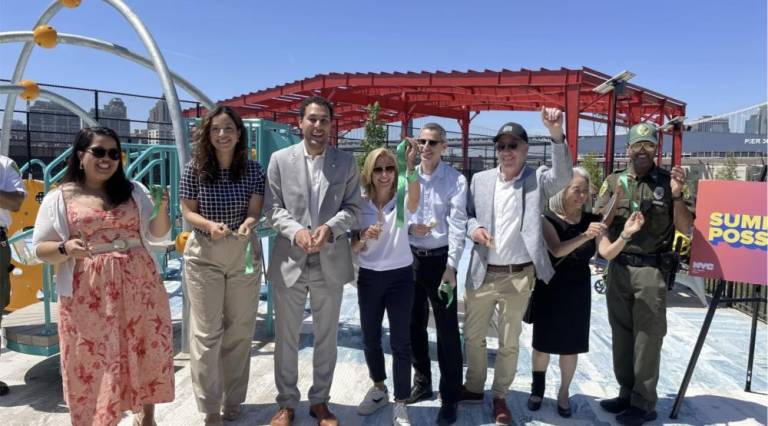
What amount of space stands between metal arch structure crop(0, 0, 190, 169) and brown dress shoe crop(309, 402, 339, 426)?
→ 2.08 meters

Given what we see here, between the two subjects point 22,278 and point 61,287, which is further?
point 22,278

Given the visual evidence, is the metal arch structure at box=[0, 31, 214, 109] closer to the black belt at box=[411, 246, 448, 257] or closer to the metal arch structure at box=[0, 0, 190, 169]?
the metal arch structure at box=[0, 0, 190, 169]

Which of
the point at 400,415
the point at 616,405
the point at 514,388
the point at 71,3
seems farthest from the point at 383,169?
the point at 71,3

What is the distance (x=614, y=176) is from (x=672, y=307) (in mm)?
3838

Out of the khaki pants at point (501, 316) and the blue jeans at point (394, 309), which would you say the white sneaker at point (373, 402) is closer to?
the blue jeans at point (394, 309)

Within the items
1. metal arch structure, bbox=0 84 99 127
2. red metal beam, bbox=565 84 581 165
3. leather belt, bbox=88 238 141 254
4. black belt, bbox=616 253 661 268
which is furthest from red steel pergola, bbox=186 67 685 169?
leather belt, bbox=88 238 141 254

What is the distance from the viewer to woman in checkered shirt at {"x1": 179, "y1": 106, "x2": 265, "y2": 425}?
9.37ft

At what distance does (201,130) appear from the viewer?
2.86 meters

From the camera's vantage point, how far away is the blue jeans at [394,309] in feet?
9.98

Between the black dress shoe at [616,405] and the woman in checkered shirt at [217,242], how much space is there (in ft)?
7.99

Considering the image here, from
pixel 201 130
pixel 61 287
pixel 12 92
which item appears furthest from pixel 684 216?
pixel 12 92

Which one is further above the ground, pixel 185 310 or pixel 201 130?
pixel 201 130

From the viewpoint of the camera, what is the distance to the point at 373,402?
10.7ft

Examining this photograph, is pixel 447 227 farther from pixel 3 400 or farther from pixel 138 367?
pixel 3 400
